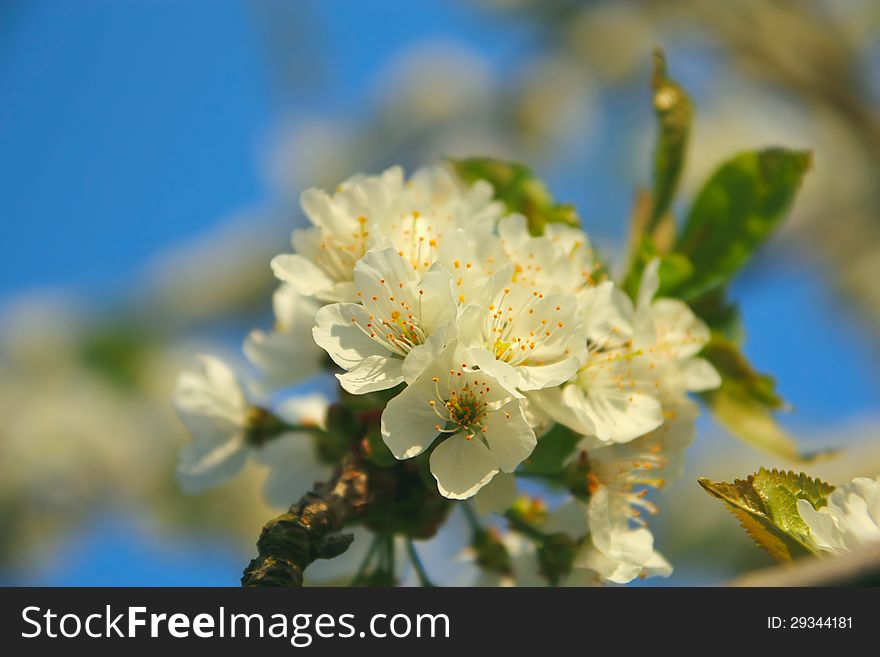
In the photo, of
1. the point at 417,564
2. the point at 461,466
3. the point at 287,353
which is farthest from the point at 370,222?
the point at 417,564

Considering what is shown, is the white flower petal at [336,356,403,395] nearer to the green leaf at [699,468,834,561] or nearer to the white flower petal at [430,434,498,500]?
the white flower petal at [430,434,498,500]

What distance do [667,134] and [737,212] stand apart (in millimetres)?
196

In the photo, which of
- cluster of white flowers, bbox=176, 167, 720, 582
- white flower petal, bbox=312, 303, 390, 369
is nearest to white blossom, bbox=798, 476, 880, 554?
cluster of white flowers, bbox=176, 167, 720, 582

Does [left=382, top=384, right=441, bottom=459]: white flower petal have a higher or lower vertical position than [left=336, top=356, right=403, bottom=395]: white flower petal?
lower

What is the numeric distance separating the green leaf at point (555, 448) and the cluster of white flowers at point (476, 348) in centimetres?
3

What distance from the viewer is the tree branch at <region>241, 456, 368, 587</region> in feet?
3.44

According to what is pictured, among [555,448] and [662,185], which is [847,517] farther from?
[662,185]

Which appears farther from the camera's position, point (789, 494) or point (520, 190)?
point (520, 190)

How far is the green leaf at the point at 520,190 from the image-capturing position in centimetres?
159

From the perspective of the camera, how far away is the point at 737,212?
1676 mm

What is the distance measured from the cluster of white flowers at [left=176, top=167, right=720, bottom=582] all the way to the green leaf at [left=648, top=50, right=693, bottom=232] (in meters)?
0.29

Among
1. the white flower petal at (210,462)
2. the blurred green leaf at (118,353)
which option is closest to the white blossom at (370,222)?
the white flower petal at (210,462)

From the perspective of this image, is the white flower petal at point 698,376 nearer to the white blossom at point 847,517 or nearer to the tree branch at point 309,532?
the white blossom at point 847,517

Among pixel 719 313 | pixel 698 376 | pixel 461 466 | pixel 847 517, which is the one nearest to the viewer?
pixel 847 517
